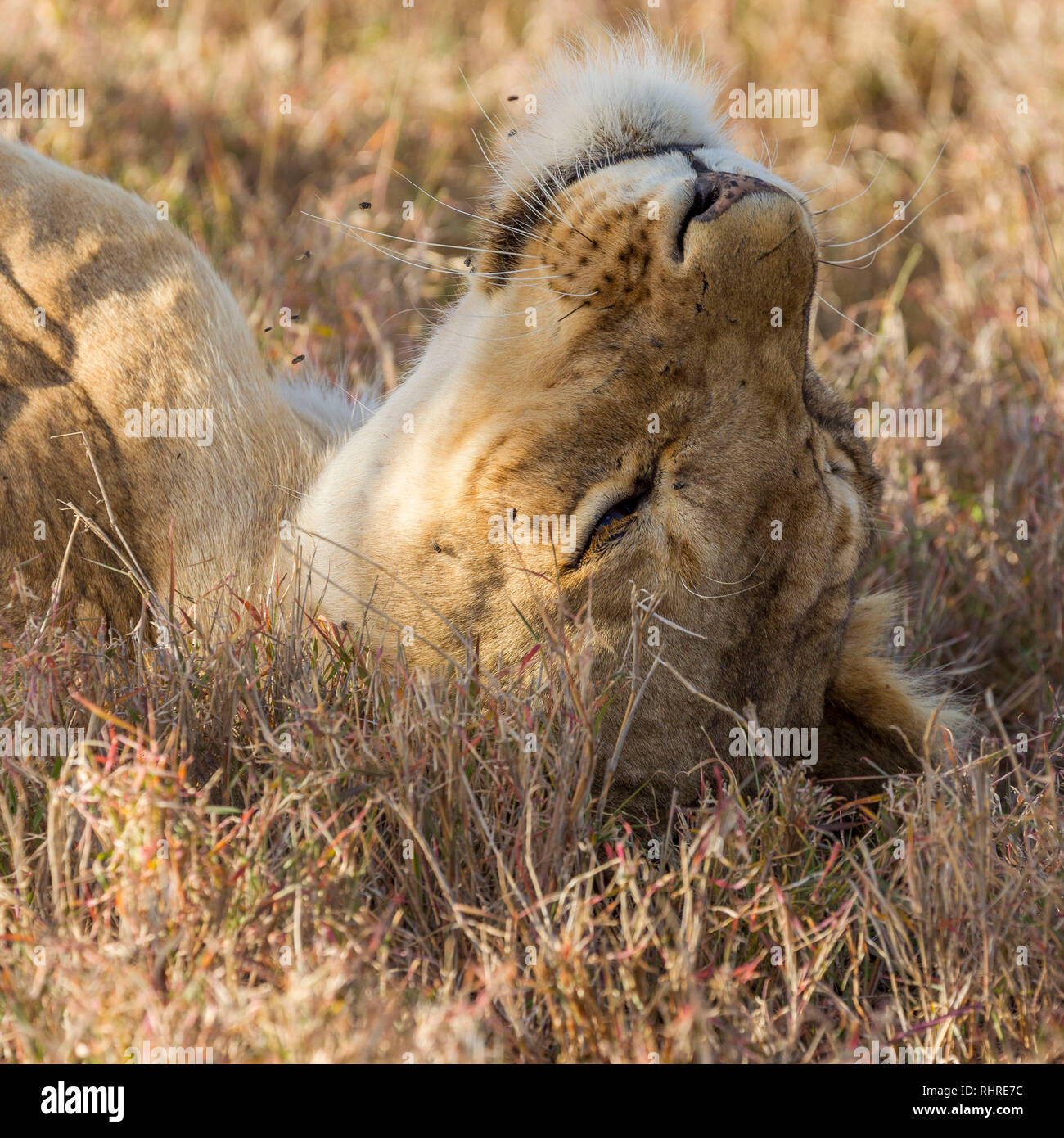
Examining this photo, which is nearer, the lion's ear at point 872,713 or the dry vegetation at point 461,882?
the dry vegetation at point 461,882

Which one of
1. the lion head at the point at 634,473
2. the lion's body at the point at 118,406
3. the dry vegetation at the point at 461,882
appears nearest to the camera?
the dry vegetation at the point at 461,882

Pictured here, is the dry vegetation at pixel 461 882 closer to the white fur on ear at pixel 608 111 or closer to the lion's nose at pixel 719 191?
the lion's nose at pixel 719 191

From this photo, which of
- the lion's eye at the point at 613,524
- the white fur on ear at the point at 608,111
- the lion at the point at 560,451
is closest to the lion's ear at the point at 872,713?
the lion at the point at 560,451

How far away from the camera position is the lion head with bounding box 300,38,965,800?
2.34 m

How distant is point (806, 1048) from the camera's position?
2.23 m

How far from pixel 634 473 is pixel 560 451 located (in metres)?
0.14

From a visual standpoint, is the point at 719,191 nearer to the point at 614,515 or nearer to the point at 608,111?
the point at 608,111

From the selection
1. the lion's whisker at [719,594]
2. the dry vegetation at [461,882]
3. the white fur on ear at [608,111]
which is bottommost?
the dry vegetation at [461,882]

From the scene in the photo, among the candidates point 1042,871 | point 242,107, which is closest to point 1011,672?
point 1042,871

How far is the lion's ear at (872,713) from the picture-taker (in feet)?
8.92

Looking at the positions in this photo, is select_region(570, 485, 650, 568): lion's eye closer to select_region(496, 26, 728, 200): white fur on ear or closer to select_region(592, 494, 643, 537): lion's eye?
select_region(592, 494, 643, 537): lion's eye

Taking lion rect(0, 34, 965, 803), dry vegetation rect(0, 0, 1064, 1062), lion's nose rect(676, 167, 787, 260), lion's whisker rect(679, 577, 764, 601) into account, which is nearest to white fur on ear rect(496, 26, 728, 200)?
lion rect(0, 34, 965, 803)

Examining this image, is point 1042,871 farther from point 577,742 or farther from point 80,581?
point 80,581

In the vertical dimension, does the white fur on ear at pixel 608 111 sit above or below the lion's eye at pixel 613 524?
above
